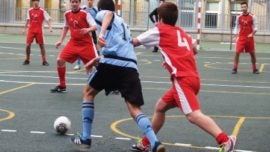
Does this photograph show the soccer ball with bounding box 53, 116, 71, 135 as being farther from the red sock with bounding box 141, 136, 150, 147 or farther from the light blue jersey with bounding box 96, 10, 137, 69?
the red sock with bounding box 141, 136, 150, 147

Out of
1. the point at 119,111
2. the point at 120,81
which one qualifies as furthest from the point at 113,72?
the point at 119,111

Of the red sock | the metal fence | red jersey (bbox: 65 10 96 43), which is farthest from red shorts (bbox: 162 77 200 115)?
the metal fence

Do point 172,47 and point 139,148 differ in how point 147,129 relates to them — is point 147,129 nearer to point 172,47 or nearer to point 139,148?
point 139,148

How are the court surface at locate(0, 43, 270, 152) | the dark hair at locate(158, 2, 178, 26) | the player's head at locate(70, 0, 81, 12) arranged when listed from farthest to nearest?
the player's head at locate(70, 0, 81, 12)
the court surface at locate(0, 43, 270, 152)
the dark hair at locate(158, 2, 178, 26)

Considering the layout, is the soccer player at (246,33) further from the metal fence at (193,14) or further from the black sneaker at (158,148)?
the metal fence at (193,14)

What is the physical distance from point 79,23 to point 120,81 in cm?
546

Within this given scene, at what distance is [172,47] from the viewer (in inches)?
289

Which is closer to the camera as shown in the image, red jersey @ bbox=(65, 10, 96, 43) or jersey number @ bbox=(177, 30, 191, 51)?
jersey number @ bbox=(177, 30, 191, 51)

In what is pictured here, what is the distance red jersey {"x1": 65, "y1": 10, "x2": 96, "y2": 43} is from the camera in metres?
12.8

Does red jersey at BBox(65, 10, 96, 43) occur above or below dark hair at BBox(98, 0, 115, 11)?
below

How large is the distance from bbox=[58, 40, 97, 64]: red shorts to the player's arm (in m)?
4.84

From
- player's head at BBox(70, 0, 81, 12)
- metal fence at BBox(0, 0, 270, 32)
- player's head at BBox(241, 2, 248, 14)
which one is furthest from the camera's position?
metal fence at BBox(0, 0, 270, 32)

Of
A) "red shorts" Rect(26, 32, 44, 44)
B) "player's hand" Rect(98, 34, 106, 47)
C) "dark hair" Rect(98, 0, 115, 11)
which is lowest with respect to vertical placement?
"red shorts" Rect(26, 32, 44, 44)

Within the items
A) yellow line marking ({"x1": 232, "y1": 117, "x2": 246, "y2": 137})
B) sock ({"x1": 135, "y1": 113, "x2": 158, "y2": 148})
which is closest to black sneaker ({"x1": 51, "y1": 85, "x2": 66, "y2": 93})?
yellow line marking ({"x1": 232, "y1": 117, "x2": 246, "y2": 137})
